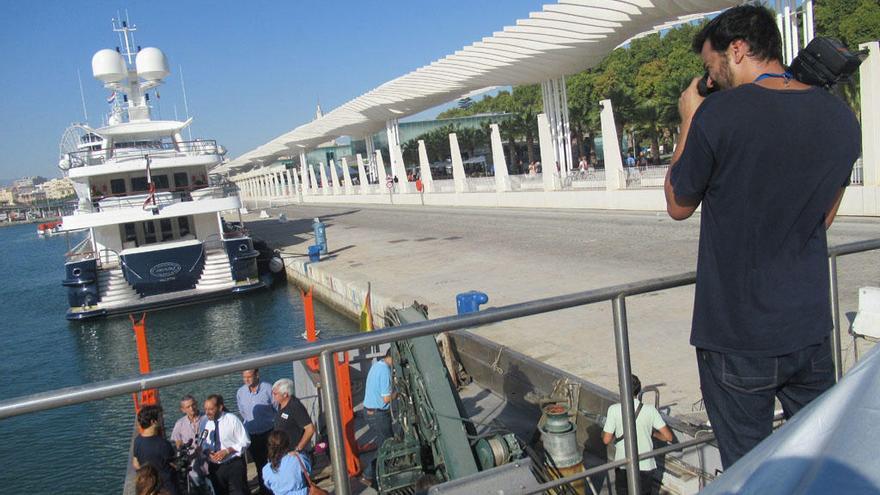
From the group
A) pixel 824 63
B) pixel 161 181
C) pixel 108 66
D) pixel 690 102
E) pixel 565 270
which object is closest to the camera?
pixel 824 63

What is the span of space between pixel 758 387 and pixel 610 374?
253 inches

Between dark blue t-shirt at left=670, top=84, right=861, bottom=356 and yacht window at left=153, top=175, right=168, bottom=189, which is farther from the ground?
yacht window at left=153, top=175, right=168, bottom=189

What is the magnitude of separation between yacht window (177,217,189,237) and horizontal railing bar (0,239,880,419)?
27048mm

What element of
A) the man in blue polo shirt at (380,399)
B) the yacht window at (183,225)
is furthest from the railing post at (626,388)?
the yacht window at (183,225)

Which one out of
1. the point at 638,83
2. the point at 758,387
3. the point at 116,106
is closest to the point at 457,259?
the point at 758,387

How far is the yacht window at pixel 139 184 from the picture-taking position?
2725 centimetres

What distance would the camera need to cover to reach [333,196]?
7244 cm

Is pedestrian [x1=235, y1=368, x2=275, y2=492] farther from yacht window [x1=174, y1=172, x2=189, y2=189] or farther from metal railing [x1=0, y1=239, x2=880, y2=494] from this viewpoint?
yacht window [x1=174, y1=172, x2=189, y2=189]

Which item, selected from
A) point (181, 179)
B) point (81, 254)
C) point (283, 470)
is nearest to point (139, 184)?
point (181, 179)

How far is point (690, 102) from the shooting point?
2.31 metres

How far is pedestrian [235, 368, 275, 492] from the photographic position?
7066 mm

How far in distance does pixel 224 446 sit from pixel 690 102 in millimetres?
5224

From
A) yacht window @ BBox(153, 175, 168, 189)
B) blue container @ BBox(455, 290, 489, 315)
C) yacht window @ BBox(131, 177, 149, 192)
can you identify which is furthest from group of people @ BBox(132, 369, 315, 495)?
yacht window @ BBox(131, 177, 149, 192)

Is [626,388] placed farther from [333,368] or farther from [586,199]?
[586,199]
